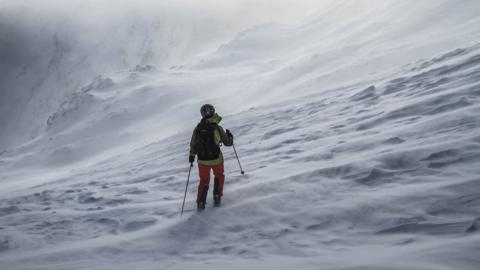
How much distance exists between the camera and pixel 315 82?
72.8 feet

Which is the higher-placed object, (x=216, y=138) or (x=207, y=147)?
(x=216, y=138)

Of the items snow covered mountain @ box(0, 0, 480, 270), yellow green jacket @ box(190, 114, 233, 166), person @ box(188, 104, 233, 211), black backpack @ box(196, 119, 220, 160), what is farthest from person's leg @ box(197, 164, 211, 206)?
snow covered mountain @ box(0, 0, 480, 270)

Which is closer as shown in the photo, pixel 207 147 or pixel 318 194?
pixel 318 194

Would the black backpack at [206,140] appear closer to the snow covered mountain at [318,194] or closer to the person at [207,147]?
the person at [207,147]

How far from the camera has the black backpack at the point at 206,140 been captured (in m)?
7.53

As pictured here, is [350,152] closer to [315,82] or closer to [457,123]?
[457,123]

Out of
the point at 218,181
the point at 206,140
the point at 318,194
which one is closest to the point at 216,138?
the point at 206,140

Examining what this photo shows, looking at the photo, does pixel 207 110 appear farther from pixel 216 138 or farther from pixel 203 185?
pixel 203 185

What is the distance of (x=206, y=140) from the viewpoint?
7.54m

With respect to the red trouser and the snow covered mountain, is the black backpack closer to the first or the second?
the red trouser

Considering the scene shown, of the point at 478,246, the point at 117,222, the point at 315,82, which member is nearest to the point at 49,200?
the point at 117,222

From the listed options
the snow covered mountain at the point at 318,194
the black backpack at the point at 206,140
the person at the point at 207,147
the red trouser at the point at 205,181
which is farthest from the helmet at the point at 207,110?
the snow covered mountain at the point at 318,194

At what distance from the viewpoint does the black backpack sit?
7.53 metres

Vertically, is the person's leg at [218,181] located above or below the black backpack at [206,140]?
below
